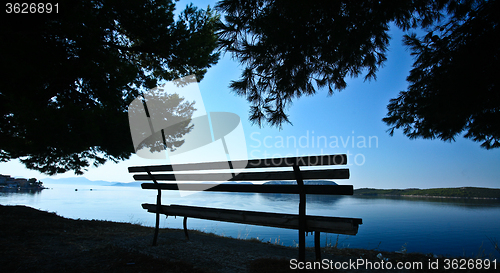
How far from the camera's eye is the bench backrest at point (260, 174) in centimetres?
195

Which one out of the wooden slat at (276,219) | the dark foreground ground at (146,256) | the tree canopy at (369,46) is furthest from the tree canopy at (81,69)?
the wooden slat at (276,219)

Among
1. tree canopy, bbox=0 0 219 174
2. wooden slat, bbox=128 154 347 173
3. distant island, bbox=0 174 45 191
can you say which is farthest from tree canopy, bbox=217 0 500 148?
distant island, bbox=0 174 45 191

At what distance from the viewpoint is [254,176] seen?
7.93ft

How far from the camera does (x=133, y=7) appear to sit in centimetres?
701

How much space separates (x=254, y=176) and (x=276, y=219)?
0.47 meters

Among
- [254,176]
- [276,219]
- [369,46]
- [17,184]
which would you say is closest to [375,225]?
[369,46]

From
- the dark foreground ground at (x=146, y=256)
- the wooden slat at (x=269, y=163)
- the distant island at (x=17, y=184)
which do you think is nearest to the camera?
the wooden slat at (x=269, y=163)

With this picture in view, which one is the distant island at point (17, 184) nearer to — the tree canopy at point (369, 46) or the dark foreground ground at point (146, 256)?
the dark foreground ground at point (146, 256)

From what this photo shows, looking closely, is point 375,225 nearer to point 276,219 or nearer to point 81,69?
point 276,219

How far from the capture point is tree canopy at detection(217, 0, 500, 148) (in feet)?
10.9

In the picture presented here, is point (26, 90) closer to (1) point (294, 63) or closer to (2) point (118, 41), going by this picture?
(2) point (118, 41)

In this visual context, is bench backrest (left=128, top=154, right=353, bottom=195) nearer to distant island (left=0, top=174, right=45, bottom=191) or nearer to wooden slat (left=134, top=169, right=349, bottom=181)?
wooden slat (left=134, top=169, right=349, bottom=181)

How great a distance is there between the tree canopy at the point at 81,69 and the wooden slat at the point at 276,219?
276 cm

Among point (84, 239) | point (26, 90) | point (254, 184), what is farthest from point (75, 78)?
point (254, 184)
